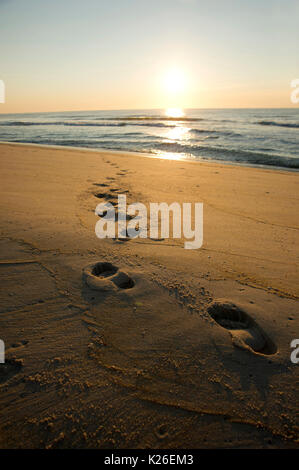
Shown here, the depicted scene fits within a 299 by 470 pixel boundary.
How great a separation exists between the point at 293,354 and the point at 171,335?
77cm

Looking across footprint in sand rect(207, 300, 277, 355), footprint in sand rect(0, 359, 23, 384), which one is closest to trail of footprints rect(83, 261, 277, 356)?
footprint in sand rect(207, 300, 277, 355)

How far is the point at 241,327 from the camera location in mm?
1719

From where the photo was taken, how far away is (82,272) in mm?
2086

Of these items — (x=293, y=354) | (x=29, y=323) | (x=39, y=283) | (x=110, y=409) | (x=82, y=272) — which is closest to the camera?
(x=110, y=409)

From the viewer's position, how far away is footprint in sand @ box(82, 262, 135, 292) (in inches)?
76.8

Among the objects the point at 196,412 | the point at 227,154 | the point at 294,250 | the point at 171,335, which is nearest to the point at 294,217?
the point at 294,250

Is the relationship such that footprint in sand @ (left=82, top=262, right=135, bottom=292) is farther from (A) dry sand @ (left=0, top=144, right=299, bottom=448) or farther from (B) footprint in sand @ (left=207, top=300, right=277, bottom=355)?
(B) footprint in sand @ (left=207, top=300, right=277, bottom=355)

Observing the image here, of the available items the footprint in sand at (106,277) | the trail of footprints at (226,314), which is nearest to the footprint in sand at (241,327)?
the trail of footprints at (226,314)

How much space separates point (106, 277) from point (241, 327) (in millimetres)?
1131

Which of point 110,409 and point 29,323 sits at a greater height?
point 29,323

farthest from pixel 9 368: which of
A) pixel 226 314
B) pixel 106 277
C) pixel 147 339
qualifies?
pixel 226 314

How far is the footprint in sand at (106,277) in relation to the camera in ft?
6.40
